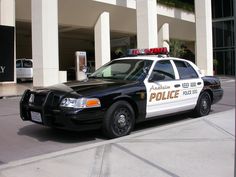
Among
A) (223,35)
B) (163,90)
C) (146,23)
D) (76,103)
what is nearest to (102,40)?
(146,23)

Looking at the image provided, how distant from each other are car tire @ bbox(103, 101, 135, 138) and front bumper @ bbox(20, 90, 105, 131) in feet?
0.49

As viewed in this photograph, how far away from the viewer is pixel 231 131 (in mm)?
7695

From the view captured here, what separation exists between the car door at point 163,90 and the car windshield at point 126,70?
19cm

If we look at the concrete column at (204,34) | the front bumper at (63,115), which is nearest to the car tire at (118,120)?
the front bumper at (63,115)

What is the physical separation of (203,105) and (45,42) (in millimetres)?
10329

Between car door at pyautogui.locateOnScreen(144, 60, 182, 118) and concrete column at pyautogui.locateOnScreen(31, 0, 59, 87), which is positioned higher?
concrete column at pyautogui.locateOnScreen(31, 0, 59, 87)

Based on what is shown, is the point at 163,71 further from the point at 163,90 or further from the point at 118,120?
the point at 118,120

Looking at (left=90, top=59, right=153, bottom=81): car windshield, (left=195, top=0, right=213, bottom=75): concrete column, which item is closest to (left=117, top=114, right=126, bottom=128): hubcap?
(left=90, top=59, right=153, bottom=81): car windshield

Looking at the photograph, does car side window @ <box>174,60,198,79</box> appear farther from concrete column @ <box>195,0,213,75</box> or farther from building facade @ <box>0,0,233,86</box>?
concrete column @ <box>195,0,213,75</box>

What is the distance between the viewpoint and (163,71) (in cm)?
865

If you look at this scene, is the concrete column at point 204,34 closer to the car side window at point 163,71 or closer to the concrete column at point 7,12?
the concrete column at point 7,12

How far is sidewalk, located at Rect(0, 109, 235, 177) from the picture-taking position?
5.15m

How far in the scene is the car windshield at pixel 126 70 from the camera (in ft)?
27.0

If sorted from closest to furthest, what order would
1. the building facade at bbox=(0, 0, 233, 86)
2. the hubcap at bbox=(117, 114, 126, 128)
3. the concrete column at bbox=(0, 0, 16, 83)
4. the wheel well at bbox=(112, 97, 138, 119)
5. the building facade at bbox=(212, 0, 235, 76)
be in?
the hubcap at bbox=(117, 114, 126, 128)
the wheel well at bbox=(112, 97, 138, 119)
the building facade at bbox=(0, 0, 233, 86)
the concrete column at bbox=(0, 0, 16, 83)
the building facade at bbox=(212, 0, 235, 76)
